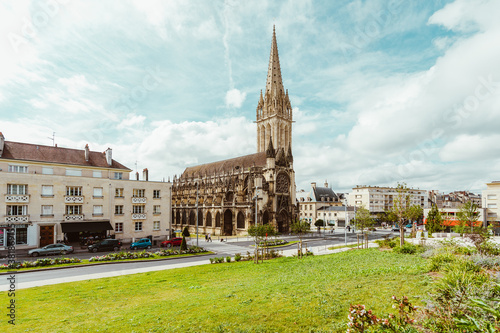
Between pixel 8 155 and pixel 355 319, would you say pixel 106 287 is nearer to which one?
pixel 355 319

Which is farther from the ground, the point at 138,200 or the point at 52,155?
the point at 52,155

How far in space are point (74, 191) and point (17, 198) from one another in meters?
5.22

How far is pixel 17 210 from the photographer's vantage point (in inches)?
1167

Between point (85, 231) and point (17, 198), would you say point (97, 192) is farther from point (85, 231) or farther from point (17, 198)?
point (17, 198)

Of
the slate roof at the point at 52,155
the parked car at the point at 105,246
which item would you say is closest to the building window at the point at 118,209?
the parked car at the point at 105,246

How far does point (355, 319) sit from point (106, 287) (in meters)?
14.3

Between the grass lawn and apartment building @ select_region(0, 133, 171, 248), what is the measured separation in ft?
62.5

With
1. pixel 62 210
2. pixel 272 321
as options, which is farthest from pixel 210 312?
pixel 62 210

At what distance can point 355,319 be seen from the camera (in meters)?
5.30

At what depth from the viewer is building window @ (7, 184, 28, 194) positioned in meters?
29.4

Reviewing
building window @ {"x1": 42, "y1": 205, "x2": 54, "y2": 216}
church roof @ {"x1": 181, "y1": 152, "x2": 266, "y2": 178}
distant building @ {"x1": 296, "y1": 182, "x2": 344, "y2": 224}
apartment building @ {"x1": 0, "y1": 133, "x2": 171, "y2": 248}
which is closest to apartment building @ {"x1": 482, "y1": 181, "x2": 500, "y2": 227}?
distant building @ {"x1": 296, "y1": 182, "x2": 344, "y2": 224}

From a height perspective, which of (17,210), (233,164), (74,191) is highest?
(233,164)

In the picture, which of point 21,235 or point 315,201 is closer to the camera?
point 21,235

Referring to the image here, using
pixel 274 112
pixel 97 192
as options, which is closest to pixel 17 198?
pixel 97 192
